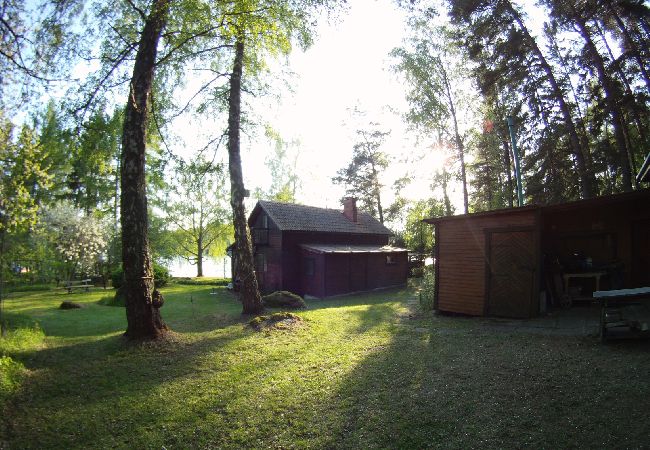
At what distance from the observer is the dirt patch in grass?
32.1 ft

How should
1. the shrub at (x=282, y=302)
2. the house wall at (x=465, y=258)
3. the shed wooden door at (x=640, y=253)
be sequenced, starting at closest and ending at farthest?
1. the shed wooden door at (x=640, y=253)
2. the house wall at (x=465, y=258)
3. the shrub at (x=282, y=302)

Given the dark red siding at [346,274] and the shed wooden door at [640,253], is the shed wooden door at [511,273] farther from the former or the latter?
the dark red siding at [346,274]

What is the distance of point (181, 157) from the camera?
10.7m

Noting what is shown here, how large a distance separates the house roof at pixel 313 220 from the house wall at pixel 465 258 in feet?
35.2

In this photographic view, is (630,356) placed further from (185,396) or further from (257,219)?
(257,219)

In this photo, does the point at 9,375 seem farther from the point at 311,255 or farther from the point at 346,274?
the point at 346,274

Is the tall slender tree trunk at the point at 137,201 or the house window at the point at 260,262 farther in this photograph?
the house window at the point at 260,262

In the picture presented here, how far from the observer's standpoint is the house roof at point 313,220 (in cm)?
2123

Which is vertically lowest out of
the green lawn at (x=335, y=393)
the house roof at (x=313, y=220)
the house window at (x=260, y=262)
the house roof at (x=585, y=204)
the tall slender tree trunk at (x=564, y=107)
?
the green lawn at (x=335, y=393)

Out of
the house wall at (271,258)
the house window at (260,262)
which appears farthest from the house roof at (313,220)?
the house window at (260,262)

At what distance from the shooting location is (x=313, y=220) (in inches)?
899

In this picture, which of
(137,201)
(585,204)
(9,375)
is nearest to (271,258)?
(137,201)

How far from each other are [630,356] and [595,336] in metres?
1.35

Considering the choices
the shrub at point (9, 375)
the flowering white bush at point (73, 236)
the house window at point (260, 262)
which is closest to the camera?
the shrub at point (9, 375)
